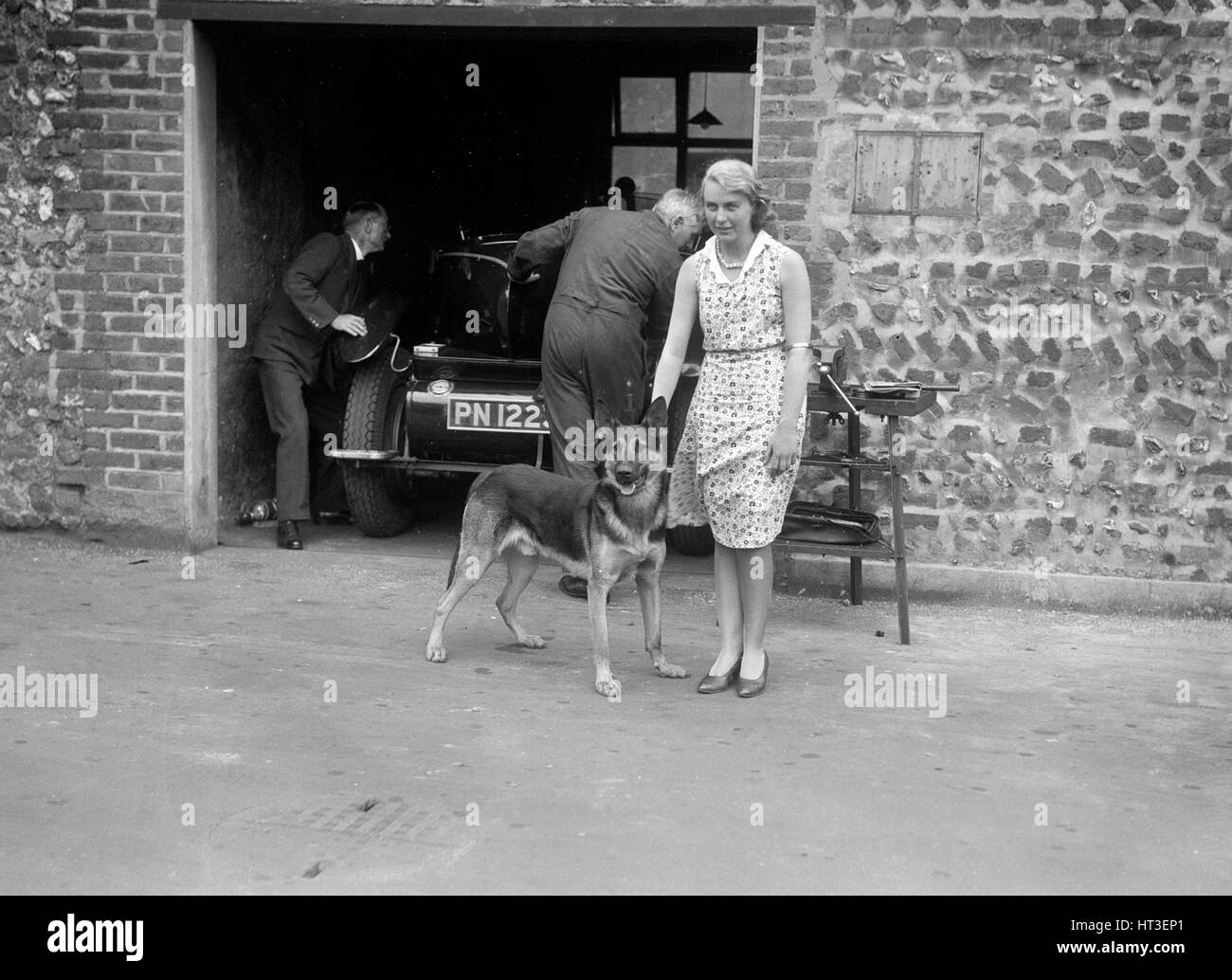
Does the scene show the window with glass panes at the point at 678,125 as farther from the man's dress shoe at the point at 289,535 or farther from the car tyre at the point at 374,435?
the man's dress shoe at the point at 289,535

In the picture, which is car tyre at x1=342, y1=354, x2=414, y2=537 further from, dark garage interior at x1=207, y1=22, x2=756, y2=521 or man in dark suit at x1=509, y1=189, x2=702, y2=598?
man in dark suit at x1=509, y1=189, x2=702, y2=598

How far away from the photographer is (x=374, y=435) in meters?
8.72

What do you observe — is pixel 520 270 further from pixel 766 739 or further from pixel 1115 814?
pixel 1115 814

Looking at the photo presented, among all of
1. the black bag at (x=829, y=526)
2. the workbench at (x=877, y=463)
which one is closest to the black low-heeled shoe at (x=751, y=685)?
the workbench at (x=877, y=463)

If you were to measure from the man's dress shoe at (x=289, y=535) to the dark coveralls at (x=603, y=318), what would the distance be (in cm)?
181

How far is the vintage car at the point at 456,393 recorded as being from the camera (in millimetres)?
8469

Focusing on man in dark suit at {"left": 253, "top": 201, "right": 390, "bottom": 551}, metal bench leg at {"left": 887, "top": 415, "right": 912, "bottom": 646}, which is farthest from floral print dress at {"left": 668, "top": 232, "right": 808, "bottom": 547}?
man in dark suit at {"left": 253, "top": 201, "right": 390, "bottom": 551}

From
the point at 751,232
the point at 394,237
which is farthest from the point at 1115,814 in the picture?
the point at 394,237

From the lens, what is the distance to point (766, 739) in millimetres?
5379

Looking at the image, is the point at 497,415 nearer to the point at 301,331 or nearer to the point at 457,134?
the point at 301,331

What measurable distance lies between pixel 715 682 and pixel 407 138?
7.30 meters

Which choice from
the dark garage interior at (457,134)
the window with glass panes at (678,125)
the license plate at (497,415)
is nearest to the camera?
the license plate at (497,415)

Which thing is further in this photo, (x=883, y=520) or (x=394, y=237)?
(x=394, y=237)

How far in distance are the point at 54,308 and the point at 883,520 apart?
4507mm
